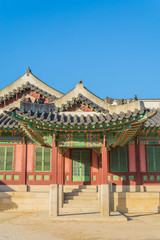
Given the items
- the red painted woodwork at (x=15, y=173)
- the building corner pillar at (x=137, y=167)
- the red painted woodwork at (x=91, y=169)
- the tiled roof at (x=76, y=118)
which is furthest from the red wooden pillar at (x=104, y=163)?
the red painted woodwork at (x=15, y=173)

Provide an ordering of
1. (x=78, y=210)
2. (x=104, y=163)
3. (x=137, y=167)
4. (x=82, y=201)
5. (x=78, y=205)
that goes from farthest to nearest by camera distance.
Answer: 1. (x=137, y=167)
2. (x=82, y=201)
3. (x=78, y=205)
4. (x=78, y=210)
5. (x=104, y=163)

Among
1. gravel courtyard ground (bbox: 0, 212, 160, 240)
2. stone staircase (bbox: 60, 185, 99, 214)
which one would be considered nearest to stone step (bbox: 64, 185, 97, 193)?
stone staircase (bbox: 60, 185, 99, 214)

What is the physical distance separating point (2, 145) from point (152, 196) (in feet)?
31.3

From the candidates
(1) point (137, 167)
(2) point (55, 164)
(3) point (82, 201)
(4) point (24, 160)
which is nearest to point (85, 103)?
(2) point (55, 164)

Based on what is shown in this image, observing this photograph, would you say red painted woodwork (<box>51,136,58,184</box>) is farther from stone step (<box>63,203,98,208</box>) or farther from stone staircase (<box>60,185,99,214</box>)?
Answer: stone step (<box>63,203,98,208</box>)

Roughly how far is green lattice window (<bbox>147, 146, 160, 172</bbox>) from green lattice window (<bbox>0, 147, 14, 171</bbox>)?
863cm

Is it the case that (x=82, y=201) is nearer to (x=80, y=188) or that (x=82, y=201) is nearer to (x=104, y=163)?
(x=80, y=188)

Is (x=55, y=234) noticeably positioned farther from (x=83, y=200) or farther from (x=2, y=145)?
(x=2, y=145)

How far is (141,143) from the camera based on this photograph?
53.4ft

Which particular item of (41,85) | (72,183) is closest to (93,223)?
(72,183)

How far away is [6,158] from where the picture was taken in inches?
642

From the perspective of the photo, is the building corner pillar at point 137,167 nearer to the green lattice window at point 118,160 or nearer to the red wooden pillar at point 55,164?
the green lattice window at point 118,160

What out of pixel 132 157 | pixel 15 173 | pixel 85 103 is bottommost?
pixel 15 173

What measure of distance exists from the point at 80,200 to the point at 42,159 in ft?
13.5
